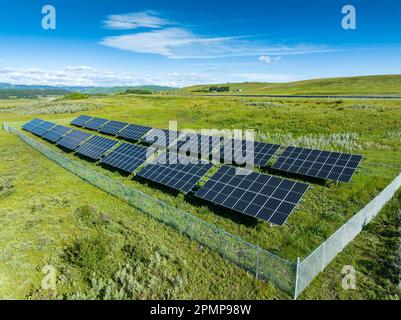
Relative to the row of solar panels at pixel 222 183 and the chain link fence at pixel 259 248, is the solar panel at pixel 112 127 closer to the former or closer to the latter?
the row of solar panels at pixel 222 183

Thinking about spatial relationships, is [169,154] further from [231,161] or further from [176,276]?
[176,276]

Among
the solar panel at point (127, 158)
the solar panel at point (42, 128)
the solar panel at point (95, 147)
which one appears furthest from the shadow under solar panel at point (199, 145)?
the solar panel at point (42, 128)

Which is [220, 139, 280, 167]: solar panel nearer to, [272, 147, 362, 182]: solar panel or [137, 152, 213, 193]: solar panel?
[272, 147, 362, 182]: solar panel

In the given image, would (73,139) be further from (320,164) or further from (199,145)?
(320,164)
